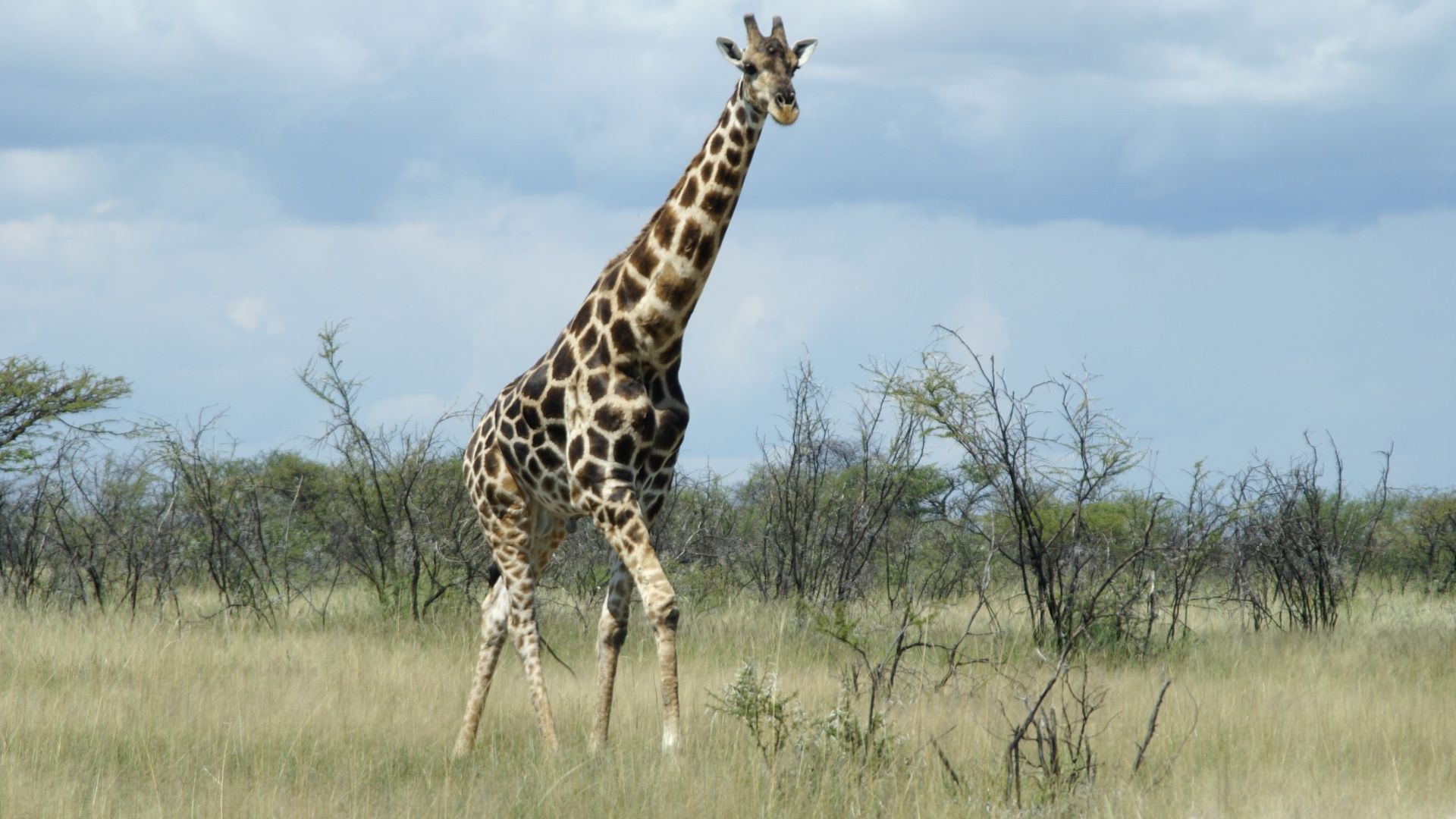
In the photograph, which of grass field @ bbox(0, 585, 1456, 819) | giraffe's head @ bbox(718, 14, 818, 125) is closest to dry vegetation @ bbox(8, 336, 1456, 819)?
grass field @ bbox(0, 585, 1456, 819)

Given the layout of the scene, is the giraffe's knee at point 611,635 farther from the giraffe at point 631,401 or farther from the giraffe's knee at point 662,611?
the giraffe's knee at point 662,611

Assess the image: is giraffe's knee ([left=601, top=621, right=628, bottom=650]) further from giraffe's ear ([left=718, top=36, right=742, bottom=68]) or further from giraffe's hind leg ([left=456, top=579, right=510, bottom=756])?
giraffe's ear ([left=718, top=36, right=742, bottom=68])

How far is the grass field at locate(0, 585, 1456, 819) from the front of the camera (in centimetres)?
574

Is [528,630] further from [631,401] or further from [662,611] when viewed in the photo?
[631,401]

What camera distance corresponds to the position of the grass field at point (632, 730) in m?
5.74

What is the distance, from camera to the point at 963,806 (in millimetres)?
5461

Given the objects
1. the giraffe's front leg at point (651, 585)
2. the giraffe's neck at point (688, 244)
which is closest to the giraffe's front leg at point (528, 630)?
the giraffe's front leg at point (651, 585)

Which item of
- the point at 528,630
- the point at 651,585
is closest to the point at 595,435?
the point at 651,585

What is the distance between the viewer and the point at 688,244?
21.9 feet

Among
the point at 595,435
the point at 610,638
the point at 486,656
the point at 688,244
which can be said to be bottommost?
the point at 486,656

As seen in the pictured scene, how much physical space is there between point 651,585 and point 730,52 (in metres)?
2.70

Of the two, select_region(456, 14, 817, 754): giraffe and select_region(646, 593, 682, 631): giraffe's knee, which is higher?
select_region(456, 14, 817, 754): giraffe

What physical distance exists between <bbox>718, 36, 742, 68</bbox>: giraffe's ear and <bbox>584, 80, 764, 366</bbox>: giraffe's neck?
192 mm

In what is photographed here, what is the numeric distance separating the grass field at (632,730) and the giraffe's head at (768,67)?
3128 millimetres
